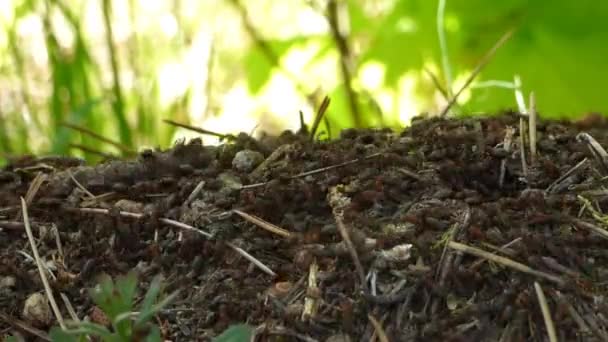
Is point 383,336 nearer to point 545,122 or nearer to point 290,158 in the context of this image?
point 290,158

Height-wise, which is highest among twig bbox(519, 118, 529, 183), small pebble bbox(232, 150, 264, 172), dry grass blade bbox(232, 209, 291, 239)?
small pebble bbox(232, 150, 264, 172)

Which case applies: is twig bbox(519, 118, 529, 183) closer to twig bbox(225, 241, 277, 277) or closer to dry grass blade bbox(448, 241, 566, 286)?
dry grass blade bbox(448, 241, 566, 286)

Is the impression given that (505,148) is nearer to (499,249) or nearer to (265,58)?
(499,249)

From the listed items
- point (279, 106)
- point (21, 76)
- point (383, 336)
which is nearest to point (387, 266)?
point (383, 336)

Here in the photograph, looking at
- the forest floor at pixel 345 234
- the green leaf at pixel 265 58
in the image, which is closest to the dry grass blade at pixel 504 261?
the forest floor at pixel 345 234

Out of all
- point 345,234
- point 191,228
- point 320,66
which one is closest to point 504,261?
point 345,234

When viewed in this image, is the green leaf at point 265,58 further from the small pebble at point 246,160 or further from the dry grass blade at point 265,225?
the dry grass blade at point 265,225

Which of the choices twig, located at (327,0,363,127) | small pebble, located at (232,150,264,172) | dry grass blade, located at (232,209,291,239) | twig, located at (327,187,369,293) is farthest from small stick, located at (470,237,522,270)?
twig, located at (327,0,363,127)
